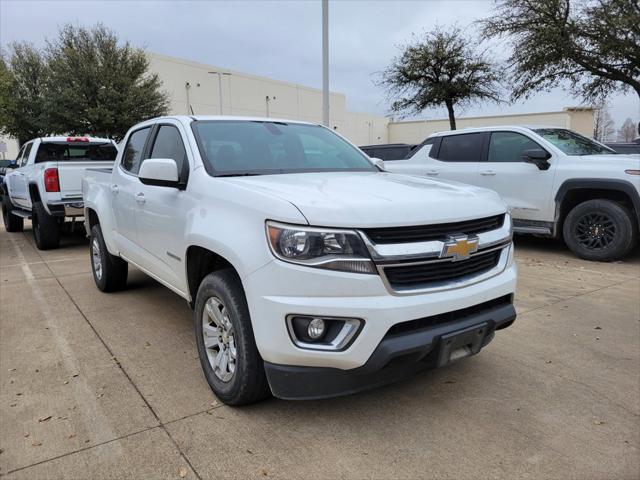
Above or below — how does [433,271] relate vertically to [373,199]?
below

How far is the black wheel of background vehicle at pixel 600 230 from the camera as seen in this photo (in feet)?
21.2

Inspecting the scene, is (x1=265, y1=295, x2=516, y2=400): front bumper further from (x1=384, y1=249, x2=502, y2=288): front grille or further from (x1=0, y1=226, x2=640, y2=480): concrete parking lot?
(x1=0, y1=226, x2=640, y2=480): concrete parking lot

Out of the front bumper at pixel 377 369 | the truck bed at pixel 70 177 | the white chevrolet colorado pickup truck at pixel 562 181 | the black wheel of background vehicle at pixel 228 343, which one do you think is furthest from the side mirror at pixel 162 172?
the white chevrolet colorado pickup truck at pixel 562 181

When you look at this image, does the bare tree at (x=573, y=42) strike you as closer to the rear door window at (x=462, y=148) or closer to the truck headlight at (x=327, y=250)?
the rear door window at (x=462, y=148)

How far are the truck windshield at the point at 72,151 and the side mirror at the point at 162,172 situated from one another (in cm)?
652

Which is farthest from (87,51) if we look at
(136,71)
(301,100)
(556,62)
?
(301,100)

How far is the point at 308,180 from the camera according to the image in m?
3.02

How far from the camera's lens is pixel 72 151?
9.16 m

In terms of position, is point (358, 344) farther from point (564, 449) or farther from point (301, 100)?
point (301, 100)

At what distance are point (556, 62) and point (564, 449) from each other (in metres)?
15.8

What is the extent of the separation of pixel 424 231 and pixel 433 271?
22 centimetres

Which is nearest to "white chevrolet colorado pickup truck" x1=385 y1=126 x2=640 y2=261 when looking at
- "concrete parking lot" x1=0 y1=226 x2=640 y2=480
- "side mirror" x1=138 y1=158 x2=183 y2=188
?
Answer: "concrete parking lot" x1=0 y1=226 x2=640 y2=480

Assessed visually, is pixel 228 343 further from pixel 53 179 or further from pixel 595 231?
pixel 53 179

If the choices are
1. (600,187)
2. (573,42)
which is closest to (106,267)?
(600,187)
